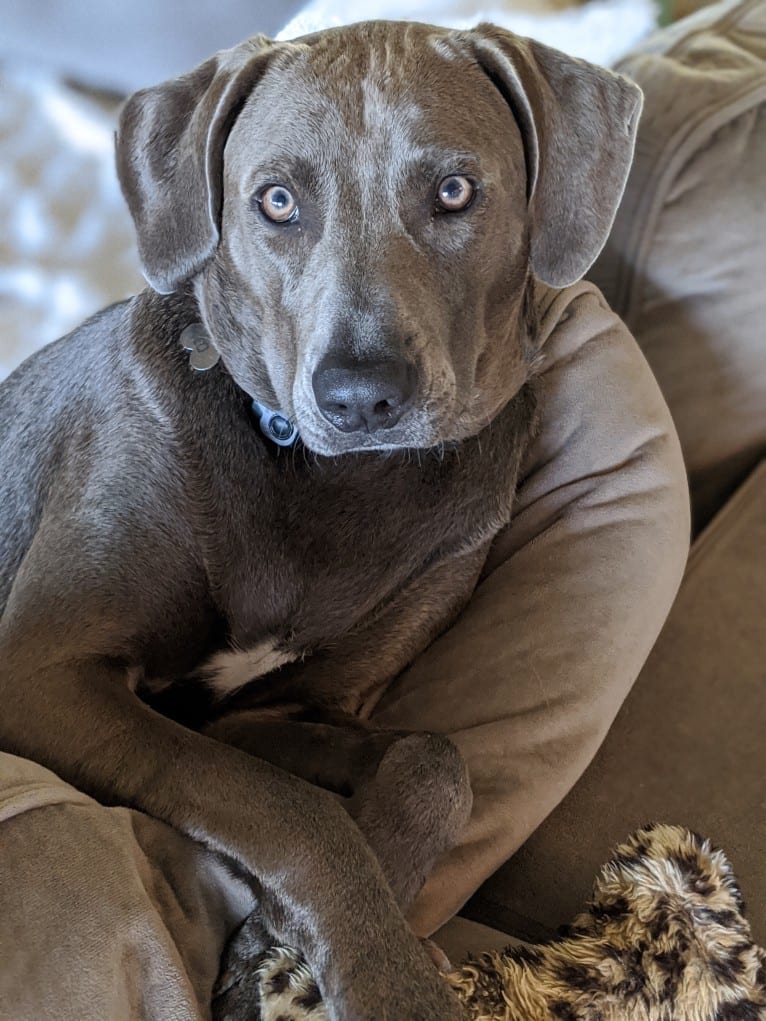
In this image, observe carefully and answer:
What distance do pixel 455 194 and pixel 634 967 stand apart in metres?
1.05

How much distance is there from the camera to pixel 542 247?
1514mm

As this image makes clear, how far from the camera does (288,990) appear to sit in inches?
45.8

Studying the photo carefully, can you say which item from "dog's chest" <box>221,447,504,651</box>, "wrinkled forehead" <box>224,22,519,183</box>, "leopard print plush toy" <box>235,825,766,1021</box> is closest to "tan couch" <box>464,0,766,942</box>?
"leopard print plush toy" <box>235,825,766,1021</box>

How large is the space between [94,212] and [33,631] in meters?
1.73

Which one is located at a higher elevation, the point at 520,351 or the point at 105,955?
the point at 520,351

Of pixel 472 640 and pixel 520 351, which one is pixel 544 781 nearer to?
pixel 472 640

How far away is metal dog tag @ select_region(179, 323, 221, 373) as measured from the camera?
5.15 ft

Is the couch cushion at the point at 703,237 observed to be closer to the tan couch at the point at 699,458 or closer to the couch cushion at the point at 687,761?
the tan couch at the point at 699,458

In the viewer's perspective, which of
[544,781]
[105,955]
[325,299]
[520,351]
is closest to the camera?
[105,955]

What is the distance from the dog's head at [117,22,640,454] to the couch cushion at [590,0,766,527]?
52 cm

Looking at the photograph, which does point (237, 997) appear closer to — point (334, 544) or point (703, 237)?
point (334, 544)

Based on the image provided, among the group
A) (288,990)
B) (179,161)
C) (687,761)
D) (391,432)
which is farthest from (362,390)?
(687,761)

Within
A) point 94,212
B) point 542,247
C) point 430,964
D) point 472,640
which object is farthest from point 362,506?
point 94,212

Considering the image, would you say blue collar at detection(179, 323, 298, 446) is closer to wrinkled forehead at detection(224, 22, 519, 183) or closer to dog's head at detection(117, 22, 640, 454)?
dog's head at detection(117, 22, 640, 454)
